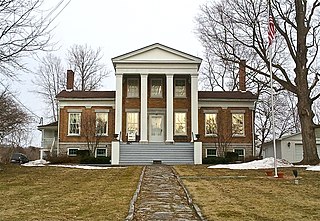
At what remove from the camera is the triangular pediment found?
33.3 metres

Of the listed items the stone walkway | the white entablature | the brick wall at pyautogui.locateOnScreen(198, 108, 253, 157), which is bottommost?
the stone walkway

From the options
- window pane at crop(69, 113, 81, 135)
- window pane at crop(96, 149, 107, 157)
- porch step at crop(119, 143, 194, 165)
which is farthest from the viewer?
window pane at crop(69, 113, 81, 135)

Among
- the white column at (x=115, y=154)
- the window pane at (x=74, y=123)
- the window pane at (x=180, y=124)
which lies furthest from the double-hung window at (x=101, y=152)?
the white column at (x=115, y=154)

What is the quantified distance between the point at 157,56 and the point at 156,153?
306 inches

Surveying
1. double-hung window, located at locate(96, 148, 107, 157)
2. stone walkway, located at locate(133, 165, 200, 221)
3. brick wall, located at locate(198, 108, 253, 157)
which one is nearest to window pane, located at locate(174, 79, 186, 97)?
brick wall, located at locate(198, 108, 253, 157)

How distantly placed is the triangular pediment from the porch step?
256 inches

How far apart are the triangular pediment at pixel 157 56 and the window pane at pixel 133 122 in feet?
14.2

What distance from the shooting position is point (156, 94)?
35.5 meters

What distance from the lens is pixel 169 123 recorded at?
33.2 metres

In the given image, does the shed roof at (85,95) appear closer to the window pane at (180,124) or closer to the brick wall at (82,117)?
the brick wall at (82,117)

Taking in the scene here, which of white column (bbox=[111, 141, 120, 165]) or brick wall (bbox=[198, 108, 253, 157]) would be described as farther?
brick wall (bbox=[198, 108, 253, 157])

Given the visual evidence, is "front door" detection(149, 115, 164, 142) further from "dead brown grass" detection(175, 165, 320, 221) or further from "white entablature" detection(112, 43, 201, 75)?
"dead brown grass" detection(175, 165, 320, 221)

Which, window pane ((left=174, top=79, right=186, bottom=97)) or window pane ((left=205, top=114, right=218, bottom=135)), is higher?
window pane ((left=174, top=79, right=186, bottom=97))

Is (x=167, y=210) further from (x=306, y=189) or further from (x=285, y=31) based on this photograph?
(x=285, y=31)
